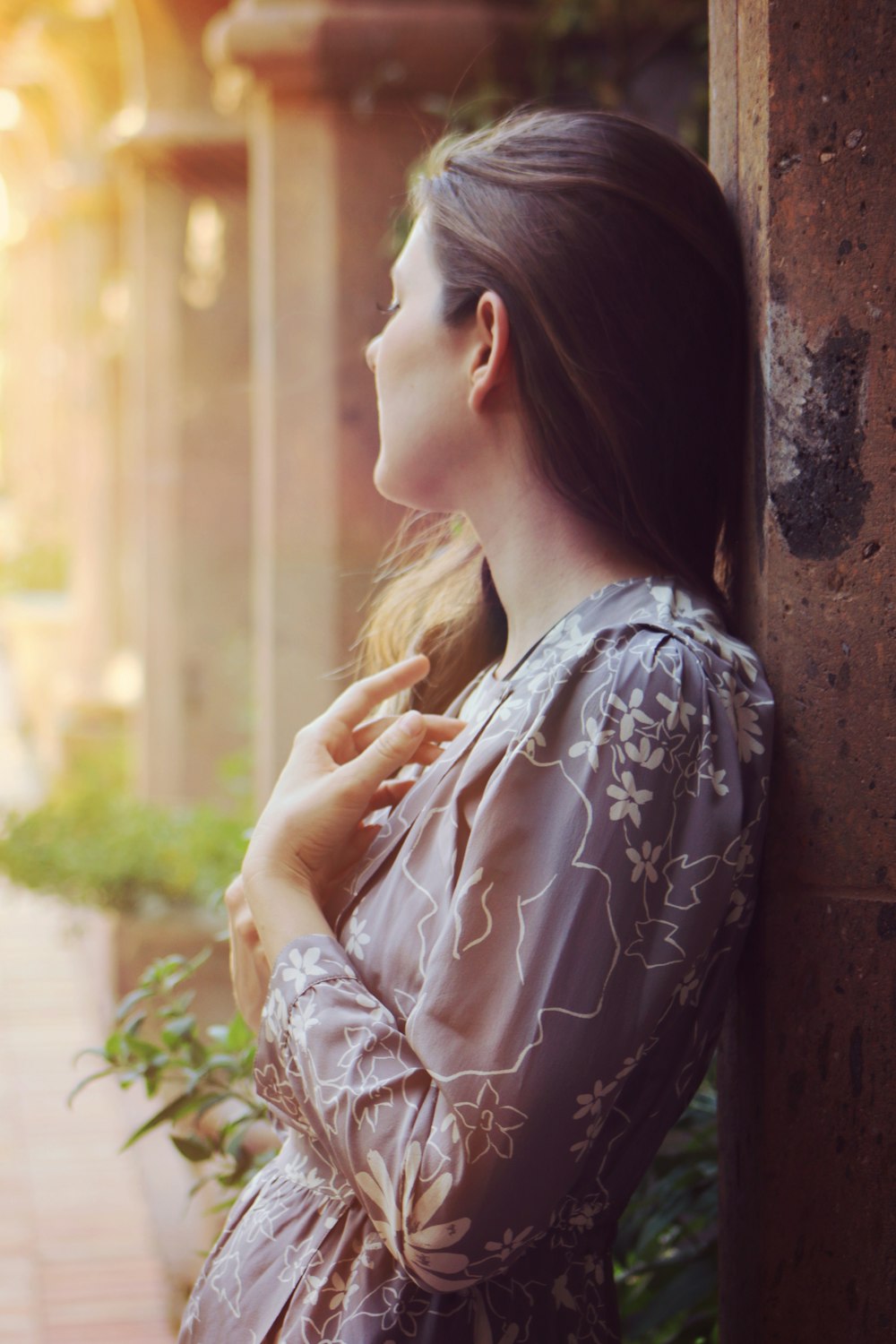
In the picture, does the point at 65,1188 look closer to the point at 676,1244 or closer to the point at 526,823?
the point at 676,1244

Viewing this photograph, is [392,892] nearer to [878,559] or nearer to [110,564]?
[878,559]

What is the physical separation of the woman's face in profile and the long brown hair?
3 centimetres

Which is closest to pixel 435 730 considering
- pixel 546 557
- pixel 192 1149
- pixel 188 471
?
pixel 546 557

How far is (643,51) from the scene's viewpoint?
12.9 feet

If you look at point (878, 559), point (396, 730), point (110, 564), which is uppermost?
point (878, 559)

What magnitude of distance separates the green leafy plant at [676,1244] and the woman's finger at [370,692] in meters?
0.80

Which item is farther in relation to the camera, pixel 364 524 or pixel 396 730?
pixel 364 524

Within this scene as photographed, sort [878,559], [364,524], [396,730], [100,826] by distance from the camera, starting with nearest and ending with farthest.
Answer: [878,559], [396,730], [364,524], [100,826]

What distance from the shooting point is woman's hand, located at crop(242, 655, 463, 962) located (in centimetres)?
142

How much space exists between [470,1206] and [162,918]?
3866mm

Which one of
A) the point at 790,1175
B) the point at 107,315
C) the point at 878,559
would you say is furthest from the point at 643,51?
the point at 107,315

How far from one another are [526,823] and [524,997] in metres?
0.14

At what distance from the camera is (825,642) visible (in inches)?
54.8

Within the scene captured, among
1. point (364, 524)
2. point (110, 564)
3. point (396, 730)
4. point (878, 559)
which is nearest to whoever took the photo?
point (878, 559)
